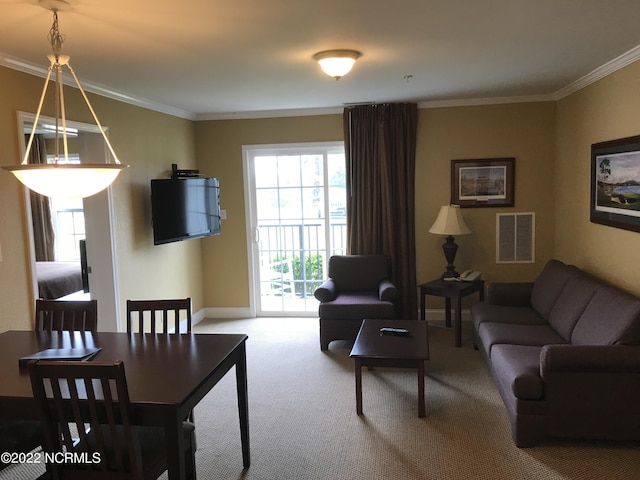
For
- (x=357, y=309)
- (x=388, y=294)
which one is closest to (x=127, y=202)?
(x=357, y=309)

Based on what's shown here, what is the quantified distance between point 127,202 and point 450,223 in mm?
3236

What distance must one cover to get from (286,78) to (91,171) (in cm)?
244

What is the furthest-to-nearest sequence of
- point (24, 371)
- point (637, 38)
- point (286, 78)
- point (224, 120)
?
point (224, 120), point (286, 78), point (637, 38), point (24, 371)

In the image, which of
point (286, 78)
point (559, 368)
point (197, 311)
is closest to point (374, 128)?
point (286, 78)

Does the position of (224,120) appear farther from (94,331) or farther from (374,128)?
(94,331)

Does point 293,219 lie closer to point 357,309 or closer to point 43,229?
point 357,309

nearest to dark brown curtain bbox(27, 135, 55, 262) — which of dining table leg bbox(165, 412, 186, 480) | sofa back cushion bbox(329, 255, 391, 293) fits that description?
sofa back cushion bbox(329, 255, 391, 293)

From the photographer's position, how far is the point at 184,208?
5172 millimetres

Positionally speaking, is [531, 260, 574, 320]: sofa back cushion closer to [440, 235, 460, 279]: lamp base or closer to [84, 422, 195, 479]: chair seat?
[440, 235, 460, 279]: lamp base

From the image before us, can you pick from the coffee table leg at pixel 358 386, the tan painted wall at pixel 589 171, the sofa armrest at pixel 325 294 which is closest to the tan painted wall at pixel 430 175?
the tan painted wall at pixel 589 171

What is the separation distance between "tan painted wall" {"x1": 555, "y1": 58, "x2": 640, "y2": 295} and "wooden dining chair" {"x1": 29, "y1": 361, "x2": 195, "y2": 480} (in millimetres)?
3545

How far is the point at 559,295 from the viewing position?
4.19 meters

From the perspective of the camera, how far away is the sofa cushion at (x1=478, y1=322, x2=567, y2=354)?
3.69 m

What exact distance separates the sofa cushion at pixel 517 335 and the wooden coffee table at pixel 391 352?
0.48 metres
